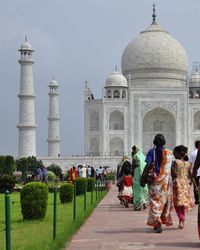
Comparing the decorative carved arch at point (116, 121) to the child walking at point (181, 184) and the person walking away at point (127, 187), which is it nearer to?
the person walking away at point (127, 187)

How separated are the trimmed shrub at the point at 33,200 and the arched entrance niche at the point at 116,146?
30.2 meters

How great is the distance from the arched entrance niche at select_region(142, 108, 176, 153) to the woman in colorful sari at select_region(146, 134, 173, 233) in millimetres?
32084

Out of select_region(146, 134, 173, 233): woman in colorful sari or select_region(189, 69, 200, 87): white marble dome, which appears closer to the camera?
select_region(146, 134, 173, 233): woman in colorful sari

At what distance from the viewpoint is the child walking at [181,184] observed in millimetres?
7180

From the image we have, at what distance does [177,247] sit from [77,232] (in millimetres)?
1620

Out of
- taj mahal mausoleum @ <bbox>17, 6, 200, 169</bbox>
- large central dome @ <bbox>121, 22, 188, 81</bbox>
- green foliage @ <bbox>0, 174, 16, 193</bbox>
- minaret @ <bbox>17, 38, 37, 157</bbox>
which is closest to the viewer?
green foliage @ <bbox>0, 174, 16, 193</bbox>

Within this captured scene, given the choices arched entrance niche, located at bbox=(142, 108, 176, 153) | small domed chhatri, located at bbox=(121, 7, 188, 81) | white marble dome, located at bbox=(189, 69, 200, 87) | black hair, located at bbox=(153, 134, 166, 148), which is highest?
small domed chhatri, located at bbox=(121, 7, 188, 81)

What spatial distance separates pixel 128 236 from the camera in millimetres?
6512

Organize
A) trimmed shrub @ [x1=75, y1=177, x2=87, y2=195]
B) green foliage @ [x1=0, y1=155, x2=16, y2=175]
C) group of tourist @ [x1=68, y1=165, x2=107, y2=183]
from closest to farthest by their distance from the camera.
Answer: trimmed shrub @ [x1=75, y1=177, x2=87, y2=195] < group of tourist @ [x1=68, y1=165, x2=107, y2=183] < green foliage @ [x1=0, y1=155, x2=16, y2=175]

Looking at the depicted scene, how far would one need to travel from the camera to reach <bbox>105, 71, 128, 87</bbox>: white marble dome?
39.5 meters

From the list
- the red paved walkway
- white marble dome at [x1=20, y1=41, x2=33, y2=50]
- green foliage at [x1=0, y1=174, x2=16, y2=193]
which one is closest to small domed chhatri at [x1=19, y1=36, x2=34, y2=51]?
white marble dome at [x1=20, y1=41, x2=33, y2=50]

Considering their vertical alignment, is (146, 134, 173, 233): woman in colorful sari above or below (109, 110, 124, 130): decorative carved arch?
below

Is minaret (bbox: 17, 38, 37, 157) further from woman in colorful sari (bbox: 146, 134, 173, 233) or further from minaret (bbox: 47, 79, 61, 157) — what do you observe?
woman in colorful sari (bbox: 146, 134, 173, 233)

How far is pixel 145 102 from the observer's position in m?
38.7
